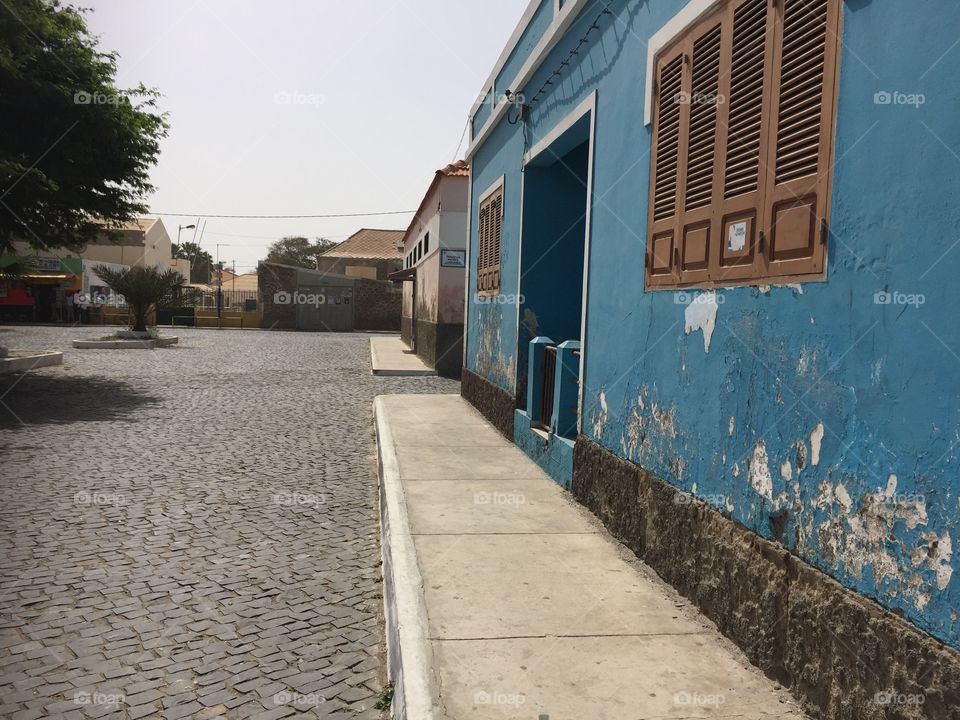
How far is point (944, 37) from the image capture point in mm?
2352

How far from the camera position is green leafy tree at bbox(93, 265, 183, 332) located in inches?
926

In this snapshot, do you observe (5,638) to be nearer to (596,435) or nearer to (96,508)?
(96,508)

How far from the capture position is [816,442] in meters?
2.94

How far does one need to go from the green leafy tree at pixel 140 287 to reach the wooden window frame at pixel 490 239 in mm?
15780

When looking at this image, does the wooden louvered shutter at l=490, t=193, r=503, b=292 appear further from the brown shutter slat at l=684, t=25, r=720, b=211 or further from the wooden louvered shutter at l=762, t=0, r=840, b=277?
the wooden louvered shutter at l=762, t=0, r=840, b=277

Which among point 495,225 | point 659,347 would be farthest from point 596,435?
point 495,225

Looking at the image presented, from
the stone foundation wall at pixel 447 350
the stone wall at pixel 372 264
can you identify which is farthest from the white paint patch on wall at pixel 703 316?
the stone wall at pixel 372 264

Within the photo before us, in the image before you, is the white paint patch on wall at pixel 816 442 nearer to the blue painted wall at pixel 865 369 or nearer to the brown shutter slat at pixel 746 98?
the blue painted wall at pixel 865 369

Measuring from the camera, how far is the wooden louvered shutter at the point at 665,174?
4.41m

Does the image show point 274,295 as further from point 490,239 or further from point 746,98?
point 746,98

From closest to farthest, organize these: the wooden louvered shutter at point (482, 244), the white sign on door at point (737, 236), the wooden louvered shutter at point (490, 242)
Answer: the white sign on door at point (737, 236) → the wooden louvered shutter at point (490, 242) → the wooden louvered shutter at point (482, 244)

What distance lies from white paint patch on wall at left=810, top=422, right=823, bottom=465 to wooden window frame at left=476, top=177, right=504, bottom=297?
6.88 m

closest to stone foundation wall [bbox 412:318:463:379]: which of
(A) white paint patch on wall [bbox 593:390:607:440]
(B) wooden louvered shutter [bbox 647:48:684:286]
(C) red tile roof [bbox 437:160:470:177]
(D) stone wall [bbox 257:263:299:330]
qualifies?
(C) red tile roof [bbox 437:160:470:177]

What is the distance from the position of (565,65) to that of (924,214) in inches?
204
